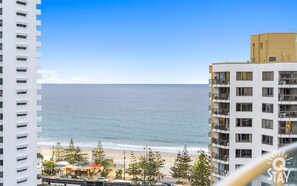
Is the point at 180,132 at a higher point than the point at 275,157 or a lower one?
lower

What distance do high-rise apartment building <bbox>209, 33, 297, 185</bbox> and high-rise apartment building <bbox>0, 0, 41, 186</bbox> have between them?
1041 centimetres

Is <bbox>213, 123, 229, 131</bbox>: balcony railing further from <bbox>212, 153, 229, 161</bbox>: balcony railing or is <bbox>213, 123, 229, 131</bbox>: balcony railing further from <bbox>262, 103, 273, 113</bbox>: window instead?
<bbox>262, 103, 273, 113</bbox>: window

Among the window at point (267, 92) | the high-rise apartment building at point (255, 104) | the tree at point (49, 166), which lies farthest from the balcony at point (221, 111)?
the tree at point (49, 166)

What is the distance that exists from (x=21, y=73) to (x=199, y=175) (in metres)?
12.6

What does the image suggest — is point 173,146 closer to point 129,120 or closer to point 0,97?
point 129,120

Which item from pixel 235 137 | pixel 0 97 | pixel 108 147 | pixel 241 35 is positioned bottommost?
pixel 108 147

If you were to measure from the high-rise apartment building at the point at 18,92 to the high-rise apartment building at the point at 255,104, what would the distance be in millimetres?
10407

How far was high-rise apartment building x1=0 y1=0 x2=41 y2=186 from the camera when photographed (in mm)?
23734

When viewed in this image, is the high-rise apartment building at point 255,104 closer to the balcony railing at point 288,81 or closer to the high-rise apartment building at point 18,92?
the balcony railing at point 288,81

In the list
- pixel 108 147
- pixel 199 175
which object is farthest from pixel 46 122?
pixel 199 175

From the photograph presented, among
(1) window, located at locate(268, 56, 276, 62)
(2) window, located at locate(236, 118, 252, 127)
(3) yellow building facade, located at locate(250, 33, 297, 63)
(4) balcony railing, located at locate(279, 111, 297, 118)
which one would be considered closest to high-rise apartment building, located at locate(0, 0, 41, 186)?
(2) window, located at locate(236, 118, 252, 127)

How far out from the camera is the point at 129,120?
89.4m

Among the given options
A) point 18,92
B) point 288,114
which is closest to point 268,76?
point 288,114

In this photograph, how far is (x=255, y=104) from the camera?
17.9 m
